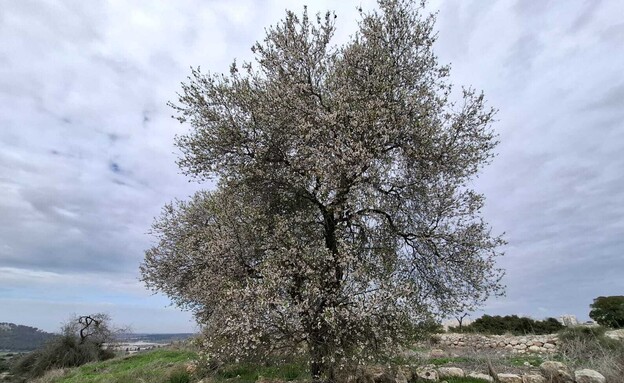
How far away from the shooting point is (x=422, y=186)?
37.9 ft

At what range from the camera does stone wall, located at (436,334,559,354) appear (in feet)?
71.9

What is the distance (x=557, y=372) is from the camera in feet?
38.6

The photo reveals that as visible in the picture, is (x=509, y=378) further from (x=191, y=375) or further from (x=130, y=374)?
(x=130, y=374)

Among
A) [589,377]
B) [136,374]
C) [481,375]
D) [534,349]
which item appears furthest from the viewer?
[534,349]

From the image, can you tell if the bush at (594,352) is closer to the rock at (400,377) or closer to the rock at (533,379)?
the rock at (533,379)

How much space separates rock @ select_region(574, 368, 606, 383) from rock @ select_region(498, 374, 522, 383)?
4.81 ft

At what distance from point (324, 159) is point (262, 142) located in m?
2.38

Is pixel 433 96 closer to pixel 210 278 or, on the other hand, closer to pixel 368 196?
pixel 368 196

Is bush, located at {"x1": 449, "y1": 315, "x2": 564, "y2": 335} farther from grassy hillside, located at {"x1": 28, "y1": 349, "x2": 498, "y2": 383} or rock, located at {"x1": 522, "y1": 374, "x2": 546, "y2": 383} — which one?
grassy hillside, located at {"x1": 28, "y1": 349, "x2": 498, "y2": 383}

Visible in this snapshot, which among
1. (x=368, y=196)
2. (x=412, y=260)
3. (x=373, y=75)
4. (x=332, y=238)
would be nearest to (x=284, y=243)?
(x=332, y=238)

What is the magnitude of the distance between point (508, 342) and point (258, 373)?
17.6 meters

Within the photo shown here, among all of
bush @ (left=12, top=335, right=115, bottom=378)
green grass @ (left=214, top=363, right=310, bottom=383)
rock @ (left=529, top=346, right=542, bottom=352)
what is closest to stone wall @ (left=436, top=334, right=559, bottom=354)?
rock @ (left=529, top=346, right=542, bottom=352)

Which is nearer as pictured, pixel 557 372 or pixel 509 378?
pixel 557 372

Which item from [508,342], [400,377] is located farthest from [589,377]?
[508,342]
